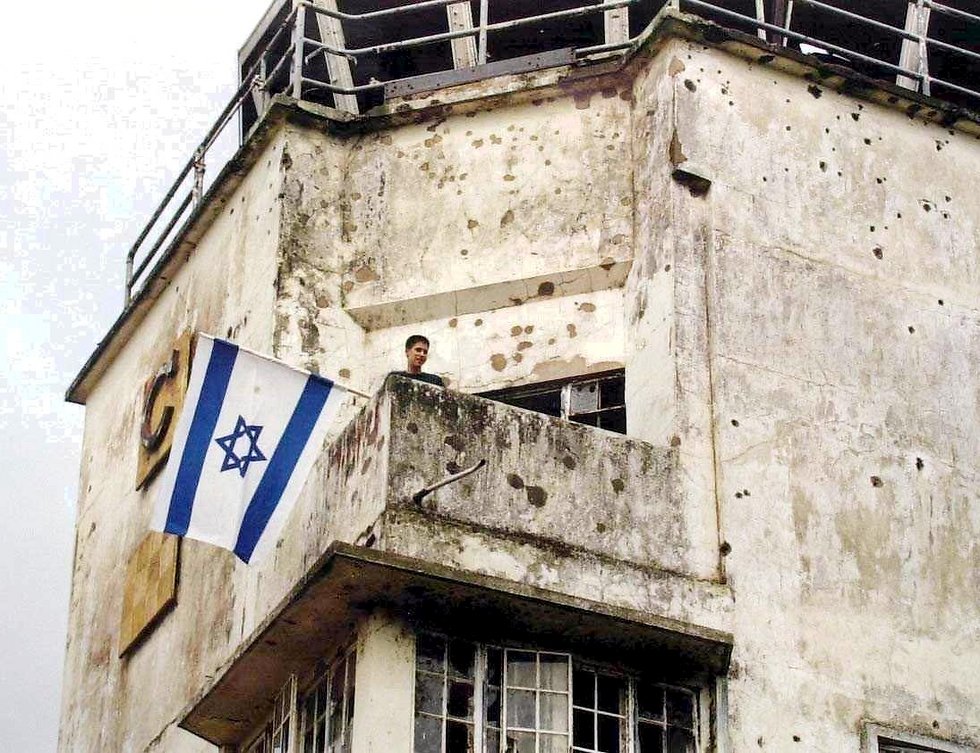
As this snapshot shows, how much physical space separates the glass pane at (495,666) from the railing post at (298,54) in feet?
20.1

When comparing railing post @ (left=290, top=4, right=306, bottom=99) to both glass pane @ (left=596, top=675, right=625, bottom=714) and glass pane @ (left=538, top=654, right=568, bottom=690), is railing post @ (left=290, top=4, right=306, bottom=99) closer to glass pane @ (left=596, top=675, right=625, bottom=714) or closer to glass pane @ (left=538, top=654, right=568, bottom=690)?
glass pane @ (left=538, top=654, right=568, bottom=690)

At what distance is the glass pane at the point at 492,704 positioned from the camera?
1465cm

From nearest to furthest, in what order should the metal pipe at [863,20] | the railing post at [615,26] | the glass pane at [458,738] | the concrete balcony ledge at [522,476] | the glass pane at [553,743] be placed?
the glass pane at [458,738], the glass pane at [553,743], the concrete balcony ledge at [522,476], the metal pipe at [863,20], the railing post at [615,26]

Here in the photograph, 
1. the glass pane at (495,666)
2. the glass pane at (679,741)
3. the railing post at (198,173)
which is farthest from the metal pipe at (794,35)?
the glass pane at (679,741)

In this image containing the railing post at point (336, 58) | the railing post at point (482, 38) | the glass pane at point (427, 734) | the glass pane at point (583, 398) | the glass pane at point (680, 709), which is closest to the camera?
the glass pane at point (427, 734)

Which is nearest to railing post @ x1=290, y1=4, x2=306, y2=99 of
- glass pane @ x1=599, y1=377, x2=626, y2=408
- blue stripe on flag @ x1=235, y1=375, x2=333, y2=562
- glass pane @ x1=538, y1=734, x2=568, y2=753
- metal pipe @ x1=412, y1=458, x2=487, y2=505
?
glass pane @ x1=599, y1=377, x2=626, y2=408

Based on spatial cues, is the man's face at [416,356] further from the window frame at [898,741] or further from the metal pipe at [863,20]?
the metal pipe at [863,20]

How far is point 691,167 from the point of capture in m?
17.4

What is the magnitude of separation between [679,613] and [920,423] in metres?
2.94

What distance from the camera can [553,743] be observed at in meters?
14.7

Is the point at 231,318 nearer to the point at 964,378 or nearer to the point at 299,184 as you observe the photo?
the point at 299,184

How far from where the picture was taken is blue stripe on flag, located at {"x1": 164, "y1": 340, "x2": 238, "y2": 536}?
15.3 m

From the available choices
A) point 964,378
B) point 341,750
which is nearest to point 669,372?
point 964,378

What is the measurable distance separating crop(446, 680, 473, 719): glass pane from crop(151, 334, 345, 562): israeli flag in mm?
1693
